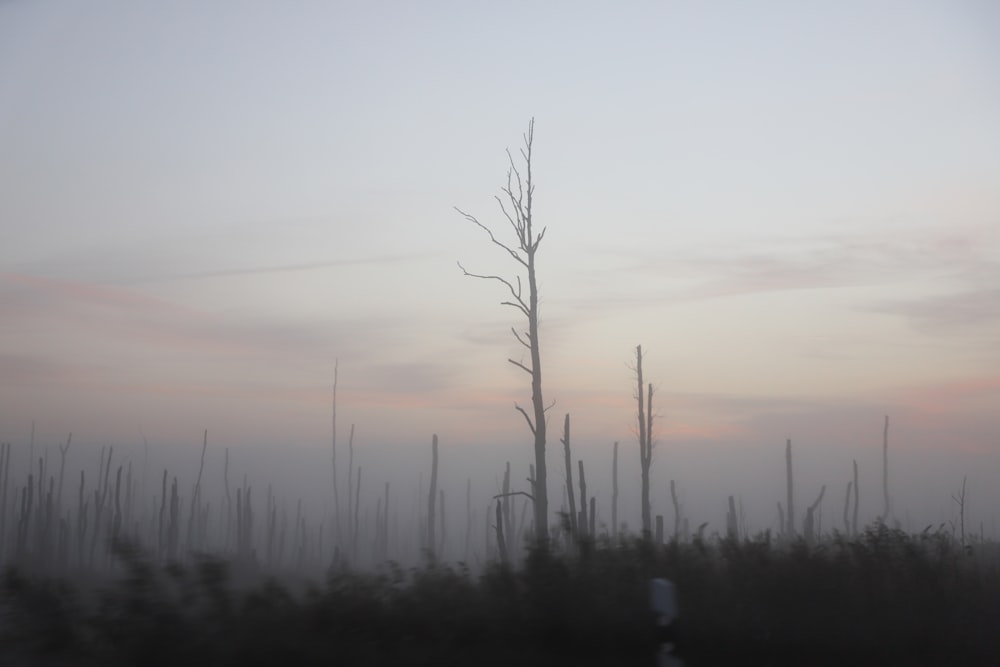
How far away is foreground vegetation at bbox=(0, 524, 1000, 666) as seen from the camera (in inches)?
324

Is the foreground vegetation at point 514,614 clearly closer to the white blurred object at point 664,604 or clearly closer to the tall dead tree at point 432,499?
the white blurred object at point 664,604

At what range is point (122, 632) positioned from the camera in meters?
8.18

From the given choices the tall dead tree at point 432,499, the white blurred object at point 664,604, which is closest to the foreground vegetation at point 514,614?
the white blurred object at point 664,604

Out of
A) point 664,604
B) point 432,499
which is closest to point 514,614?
point 664,604

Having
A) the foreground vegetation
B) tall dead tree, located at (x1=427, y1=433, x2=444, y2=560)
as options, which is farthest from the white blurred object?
tall dead tree, located at (x1=427, y1=433, x2=444, y2=560)

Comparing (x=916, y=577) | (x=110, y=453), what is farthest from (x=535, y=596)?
(x=110, y=453)

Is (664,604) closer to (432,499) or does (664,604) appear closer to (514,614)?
(514,614)

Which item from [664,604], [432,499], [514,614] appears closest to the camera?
[664,604]

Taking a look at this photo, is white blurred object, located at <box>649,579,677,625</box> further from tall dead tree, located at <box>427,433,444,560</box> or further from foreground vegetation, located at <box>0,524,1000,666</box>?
tall dead tree, located at <box>427,433,444,560</box>

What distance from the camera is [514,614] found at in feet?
31.9

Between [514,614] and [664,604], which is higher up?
[664,604]

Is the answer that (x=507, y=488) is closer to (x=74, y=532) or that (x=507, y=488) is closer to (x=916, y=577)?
(x=74, y=532)

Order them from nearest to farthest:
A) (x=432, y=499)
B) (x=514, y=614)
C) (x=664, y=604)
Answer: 1. (x=664, y=604)
2. (x=514, y=614)
3. (x=432, y=499)

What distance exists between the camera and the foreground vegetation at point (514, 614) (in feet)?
27.0
